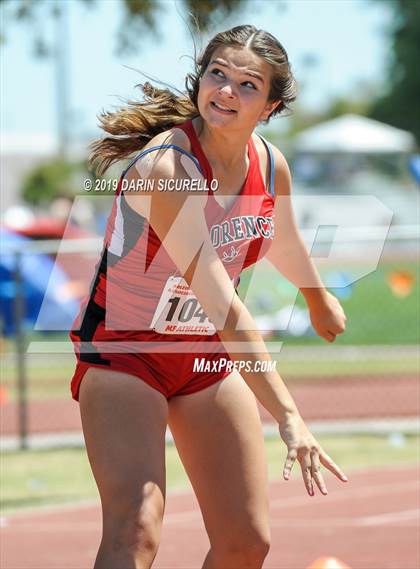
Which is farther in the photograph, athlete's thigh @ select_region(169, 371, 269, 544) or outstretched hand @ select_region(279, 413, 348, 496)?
athlete's thigh @ select_region(169, 371, 269, 544)

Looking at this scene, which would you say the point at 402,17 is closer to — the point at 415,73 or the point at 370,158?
the point at 415,73

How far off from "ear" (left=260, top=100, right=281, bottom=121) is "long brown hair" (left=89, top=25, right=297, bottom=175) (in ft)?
0.07

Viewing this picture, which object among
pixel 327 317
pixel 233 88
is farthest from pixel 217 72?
pixel 327 317

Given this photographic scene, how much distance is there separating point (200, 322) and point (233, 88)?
88 cm

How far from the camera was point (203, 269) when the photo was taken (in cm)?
405

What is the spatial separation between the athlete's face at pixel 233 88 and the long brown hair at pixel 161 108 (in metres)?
0.06

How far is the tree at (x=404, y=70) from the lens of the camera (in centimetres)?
4859

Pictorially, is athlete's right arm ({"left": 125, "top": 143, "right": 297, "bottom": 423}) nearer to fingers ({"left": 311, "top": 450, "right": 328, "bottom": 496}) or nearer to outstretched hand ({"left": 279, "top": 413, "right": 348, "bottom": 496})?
outstretched hand ({"left": 279, "top": 413, "right": 348, "bottom": 496})

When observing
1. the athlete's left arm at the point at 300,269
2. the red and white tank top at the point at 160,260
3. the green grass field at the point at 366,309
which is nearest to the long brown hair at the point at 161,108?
the red and white tank top at the point at 160,260

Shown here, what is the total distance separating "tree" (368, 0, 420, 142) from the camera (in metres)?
48.6

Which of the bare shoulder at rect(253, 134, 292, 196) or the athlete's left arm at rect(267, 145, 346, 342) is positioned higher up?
the bare shoulder at rect(253, 134, 292, 196)

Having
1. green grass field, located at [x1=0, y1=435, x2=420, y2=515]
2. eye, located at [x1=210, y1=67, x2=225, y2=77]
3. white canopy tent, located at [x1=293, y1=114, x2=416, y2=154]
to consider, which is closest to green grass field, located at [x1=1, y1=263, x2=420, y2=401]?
green grass field, located at [x1=0, y1=435, x2=420, y2=515]

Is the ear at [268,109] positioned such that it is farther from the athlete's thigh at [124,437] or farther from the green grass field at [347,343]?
the green grass field at [347,343]

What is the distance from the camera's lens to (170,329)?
4.36 m
